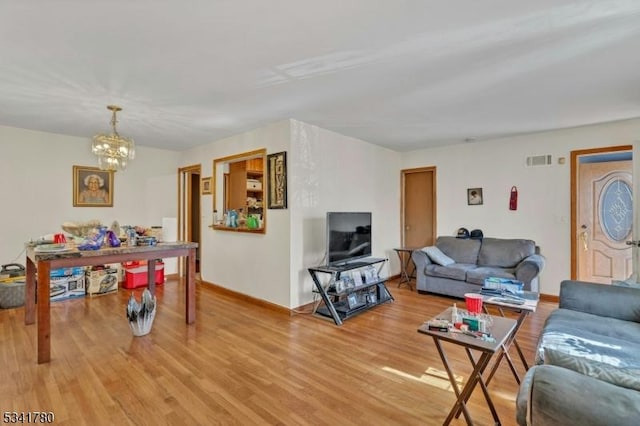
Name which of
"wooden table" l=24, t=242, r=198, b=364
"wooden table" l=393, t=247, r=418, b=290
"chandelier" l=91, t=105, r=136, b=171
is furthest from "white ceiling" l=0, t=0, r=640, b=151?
"wooden table" l=393, t=247, r=418, b=290

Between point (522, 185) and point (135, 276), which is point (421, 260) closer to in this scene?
point (522, 185)

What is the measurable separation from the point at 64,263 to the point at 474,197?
5.39 metres

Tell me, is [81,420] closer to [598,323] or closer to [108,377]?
[108,377]

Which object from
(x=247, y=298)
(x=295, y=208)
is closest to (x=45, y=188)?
(x=247, y=298)

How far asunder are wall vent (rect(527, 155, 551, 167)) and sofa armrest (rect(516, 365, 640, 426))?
4402mm

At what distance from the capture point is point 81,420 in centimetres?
185

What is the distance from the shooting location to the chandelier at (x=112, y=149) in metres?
3.28

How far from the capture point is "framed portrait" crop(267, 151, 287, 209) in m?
3.85

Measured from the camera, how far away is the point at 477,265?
4.77 meters

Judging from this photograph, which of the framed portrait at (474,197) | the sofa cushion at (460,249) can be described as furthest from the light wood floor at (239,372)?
the framed portrait at (474,197)

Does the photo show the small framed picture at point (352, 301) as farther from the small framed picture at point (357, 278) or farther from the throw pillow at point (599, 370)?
the throw pillow at point (599, 370)

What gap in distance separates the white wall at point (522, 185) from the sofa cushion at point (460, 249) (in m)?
0.29

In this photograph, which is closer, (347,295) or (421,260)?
(347,295)

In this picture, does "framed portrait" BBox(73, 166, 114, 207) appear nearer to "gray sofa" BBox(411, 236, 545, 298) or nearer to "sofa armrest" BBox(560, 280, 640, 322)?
"gray sofa" BBox(411, 236, 545, 298)
